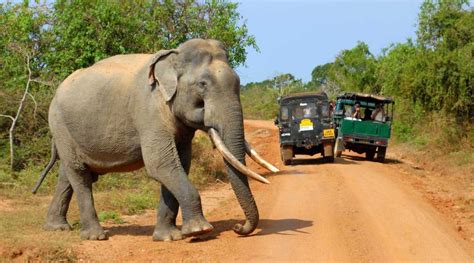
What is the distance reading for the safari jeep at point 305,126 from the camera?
24.9 m

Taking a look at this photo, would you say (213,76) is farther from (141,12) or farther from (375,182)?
(141,12)

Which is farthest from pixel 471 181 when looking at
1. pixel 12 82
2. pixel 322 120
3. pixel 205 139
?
pixel 12 82

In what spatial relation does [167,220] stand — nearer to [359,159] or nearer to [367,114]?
[367,114]

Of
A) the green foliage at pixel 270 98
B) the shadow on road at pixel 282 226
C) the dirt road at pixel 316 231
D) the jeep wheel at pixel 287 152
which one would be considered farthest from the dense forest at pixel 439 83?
the green foliage at pixel 270 98

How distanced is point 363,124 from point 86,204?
16319 mm

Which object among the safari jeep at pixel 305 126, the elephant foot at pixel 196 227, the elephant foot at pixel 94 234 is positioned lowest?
the elephant foot at pixel 94 234

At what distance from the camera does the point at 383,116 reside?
2730cm

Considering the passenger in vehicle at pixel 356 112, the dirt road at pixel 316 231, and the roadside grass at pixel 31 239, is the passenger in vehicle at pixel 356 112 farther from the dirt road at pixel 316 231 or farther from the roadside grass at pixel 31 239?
the roadside grass at pixel 31 239

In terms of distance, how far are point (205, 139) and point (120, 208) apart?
10852mm

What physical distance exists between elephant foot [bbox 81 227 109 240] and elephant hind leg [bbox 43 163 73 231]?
2.77 ft

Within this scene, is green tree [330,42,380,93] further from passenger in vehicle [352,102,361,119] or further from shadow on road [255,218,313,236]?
shadow on road [255,218,313,236]

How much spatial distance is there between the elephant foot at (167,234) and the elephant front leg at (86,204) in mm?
875

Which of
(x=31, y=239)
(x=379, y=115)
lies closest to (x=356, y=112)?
(x=379, y=115)

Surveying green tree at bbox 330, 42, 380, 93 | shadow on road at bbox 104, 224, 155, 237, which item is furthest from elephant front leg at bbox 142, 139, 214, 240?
green tree at bbox 330, 42, 380, 93
